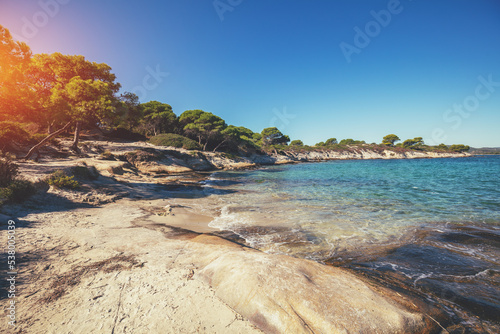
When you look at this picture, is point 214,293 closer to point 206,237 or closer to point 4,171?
point 206,237

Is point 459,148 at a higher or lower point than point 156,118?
lower

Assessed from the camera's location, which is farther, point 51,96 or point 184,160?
point 184,160

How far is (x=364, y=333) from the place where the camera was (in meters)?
2.33

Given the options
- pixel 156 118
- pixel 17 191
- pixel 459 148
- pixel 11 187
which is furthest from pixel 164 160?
pixel 459 148

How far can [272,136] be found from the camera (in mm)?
75188

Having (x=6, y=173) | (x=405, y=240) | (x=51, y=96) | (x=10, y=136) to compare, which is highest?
(x=51, y=96)

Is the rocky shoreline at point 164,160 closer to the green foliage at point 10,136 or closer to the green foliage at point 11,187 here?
the green foliage at point 10,136

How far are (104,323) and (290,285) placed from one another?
264cm

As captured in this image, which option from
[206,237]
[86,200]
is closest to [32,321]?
[206,237]

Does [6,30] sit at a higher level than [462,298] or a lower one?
higher

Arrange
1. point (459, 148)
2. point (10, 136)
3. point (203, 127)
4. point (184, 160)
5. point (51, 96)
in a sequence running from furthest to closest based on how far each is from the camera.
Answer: point (459, 148)
point (203, 127)
point (184, 160)
point (10, 136)
point (51, 96)

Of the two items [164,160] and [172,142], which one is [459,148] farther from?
[164,160]

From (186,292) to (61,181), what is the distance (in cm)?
928

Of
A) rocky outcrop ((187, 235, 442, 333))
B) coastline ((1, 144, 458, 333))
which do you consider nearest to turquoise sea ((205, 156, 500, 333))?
coastline ((1, 144, 458, 333))
